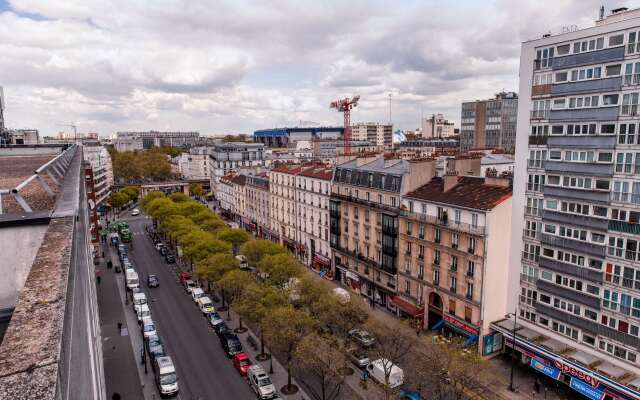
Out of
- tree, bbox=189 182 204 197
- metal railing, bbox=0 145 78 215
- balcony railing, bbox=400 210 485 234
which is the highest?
metal railing, bbox=0 145 78 215

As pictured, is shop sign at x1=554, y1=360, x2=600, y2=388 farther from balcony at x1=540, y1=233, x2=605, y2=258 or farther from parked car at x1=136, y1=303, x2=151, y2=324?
A: parked car at x1=136, y1=303, x2=151, y2=324

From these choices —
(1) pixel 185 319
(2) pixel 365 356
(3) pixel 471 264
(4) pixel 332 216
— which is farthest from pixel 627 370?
(1) pixel 185 319

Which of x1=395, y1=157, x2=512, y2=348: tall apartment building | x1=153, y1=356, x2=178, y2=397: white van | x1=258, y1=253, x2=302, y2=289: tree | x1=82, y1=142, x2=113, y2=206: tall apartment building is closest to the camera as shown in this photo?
x1=153, y1=356, x2=178, y2=397: white van

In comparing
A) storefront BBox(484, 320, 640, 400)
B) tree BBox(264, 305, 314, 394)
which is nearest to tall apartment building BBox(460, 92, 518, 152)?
storefront BBox(484, 320, 640, 400)

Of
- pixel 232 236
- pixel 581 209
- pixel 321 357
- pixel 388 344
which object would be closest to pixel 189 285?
pixel 232 236

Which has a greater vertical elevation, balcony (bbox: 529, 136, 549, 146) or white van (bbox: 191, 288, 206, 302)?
balcony (bbox: 529, 136, 549, 146)

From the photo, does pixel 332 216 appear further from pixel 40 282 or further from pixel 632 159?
pixel 40 282

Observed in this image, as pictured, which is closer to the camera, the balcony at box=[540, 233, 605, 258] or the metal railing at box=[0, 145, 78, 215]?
the metal railing at box=[0, 145, 78, 215]
